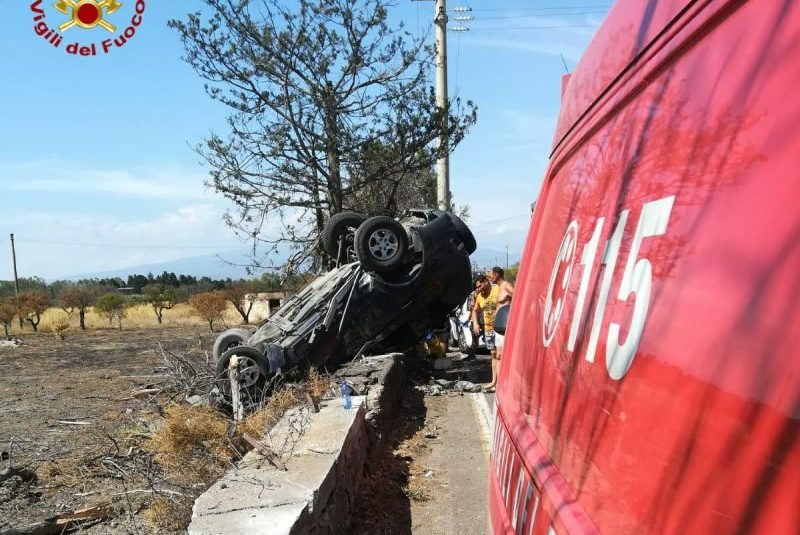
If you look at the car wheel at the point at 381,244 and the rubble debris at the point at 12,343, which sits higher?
the car wheel at the point at 381,244

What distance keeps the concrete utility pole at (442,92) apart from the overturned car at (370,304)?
5336mm

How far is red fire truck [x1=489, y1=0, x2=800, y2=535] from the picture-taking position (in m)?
0.95

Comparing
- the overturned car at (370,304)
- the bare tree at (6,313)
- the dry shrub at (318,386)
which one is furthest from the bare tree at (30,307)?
the dry shrub at (318,386)

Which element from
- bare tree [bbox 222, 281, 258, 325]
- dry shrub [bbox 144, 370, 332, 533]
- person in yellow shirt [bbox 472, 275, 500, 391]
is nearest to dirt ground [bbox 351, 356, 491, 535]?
person in yellow shirt [bbox 472, 275, 500, 391]

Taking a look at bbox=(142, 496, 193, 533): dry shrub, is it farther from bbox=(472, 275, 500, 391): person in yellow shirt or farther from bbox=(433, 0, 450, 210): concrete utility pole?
bbox=(433, 0, 450, 210): concrete utility pole

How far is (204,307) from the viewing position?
3372cm

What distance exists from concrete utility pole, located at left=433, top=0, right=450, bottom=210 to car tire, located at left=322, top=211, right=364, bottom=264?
5.15 meters

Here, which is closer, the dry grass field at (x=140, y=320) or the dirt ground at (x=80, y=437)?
the dirt ground at (x=80, y=437)

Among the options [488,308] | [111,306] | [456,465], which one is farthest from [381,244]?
[111,306]

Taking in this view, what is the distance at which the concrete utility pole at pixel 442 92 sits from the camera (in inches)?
658

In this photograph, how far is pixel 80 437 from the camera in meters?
9.88

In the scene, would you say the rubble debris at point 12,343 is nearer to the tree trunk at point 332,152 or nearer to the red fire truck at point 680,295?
the tree trunk at point 332,152

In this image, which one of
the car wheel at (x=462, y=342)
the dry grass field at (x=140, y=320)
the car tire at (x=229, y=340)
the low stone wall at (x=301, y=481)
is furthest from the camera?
the dry grass field at (x=140, y=320)

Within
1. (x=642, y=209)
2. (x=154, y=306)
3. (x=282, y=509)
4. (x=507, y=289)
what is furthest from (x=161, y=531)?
(x=154, y=306)
